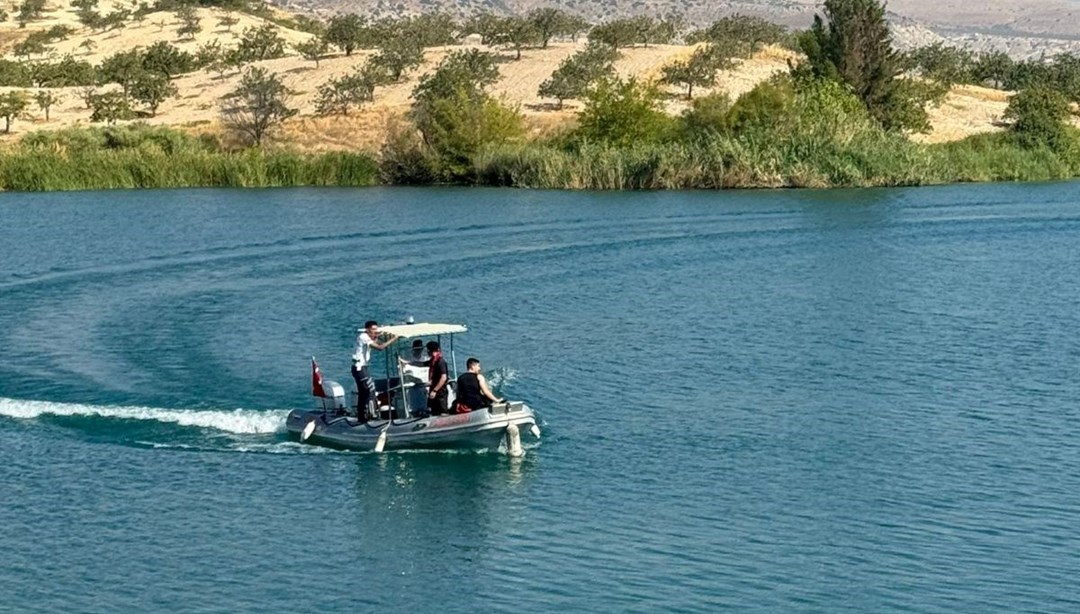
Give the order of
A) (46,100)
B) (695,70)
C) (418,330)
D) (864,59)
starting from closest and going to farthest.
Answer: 1. (418,330)
2. (864,59)
3. (695,70)
4. (46,100)

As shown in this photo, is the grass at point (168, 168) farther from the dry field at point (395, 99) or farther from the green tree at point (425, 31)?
the green tree at point (425, 31)

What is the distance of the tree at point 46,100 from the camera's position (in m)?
112

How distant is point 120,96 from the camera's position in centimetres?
11725

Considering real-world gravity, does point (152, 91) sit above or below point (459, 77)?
below

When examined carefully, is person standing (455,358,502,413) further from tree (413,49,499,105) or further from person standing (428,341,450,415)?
tree (413,49,499,105)

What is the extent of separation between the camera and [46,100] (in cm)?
11225

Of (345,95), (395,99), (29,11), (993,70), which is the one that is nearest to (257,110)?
(345,95)

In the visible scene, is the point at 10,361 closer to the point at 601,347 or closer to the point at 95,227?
the point at 601,347

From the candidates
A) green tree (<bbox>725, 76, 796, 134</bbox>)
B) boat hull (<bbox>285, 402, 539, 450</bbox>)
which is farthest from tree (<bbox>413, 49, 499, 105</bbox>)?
boat hull (<bbox>285, 402, 539, 450</bbox>)

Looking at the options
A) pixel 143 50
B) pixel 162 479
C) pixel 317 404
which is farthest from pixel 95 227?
pixel 143 50

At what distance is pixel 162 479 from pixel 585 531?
7.91 m

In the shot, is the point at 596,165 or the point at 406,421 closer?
the point at 406,421

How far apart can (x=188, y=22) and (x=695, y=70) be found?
50594 mm

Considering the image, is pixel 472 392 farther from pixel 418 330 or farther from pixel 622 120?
pixel 622 120
